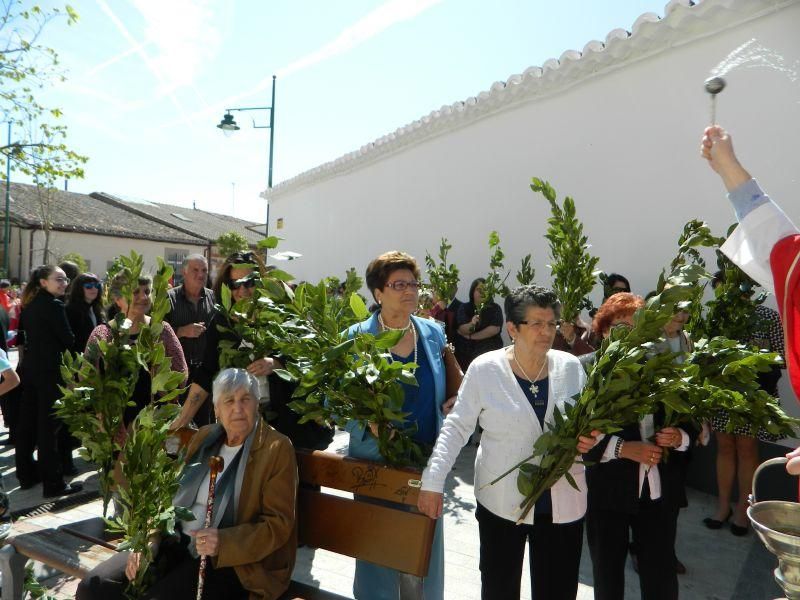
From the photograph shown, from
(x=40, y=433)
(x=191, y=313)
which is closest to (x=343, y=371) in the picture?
(x=191, y=313)

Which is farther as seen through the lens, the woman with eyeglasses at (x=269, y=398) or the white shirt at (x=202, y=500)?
the woman with eyeglasses at (x=269, y=398)

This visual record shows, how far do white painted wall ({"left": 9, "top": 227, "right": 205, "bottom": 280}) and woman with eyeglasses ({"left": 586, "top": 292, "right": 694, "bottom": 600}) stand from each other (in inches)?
891

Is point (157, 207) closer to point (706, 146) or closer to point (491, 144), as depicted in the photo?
point (491, 144)

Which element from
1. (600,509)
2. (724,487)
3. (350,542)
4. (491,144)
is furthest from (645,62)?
(350,542)

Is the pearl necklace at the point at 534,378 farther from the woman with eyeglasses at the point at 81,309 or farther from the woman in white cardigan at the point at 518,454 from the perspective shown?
the woman with eyeglasses at the point at 81,309

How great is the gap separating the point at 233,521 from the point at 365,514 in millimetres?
598

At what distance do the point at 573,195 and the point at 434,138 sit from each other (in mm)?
3388

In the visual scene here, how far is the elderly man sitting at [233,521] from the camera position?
2.44 metres

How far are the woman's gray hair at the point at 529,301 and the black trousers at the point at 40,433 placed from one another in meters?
4.05

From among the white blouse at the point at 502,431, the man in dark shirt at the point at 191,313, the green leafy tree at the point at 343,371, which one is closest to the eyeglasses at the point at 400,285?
the green leafy tree at the point at 343,371

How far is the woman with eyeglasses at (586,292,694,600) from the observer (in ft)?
8.43

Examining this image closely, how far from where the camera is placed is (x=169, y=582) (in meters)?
2.46

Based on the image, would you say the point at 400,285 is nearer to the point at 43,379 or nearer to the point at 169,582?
the point at 169,582

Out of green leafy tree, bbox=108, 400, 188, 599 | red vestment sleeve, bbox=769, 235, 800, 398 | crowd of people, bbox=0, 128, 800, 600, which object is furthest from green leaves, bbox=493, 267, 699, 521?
green leafy tree, bbox=108, 400, 188, 599
